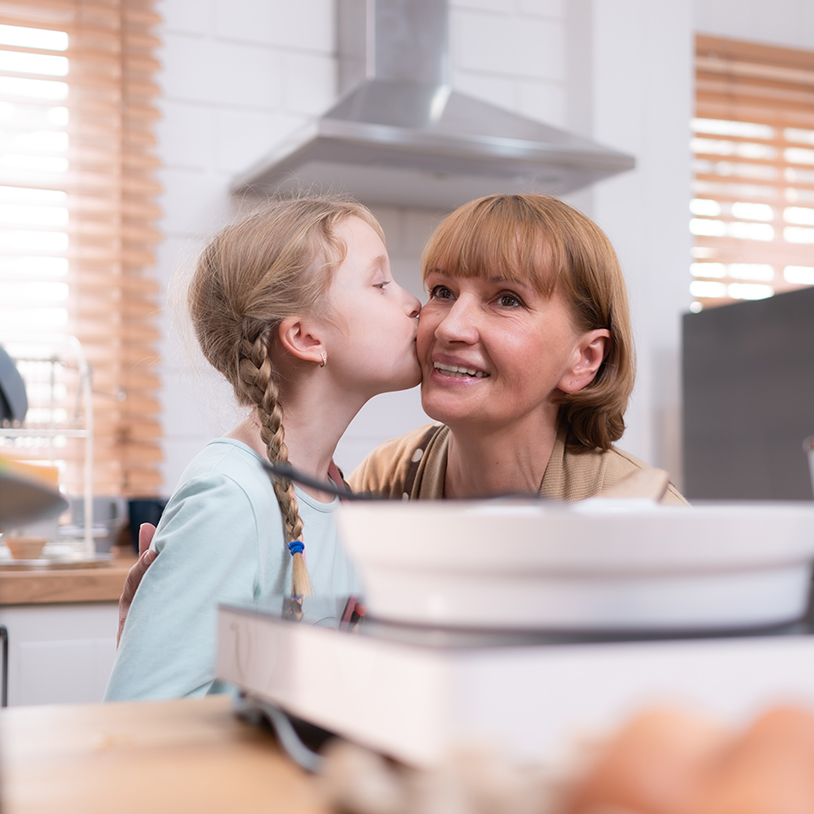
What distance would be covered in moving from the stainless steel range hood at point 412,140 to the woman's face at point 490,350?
2.20 ft

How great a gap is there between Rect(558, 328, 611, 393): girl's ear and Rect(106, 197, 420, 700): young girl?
0.24 m

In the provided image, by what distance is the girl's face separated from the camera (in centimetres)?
125

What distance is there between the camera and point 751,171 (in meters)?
3.04

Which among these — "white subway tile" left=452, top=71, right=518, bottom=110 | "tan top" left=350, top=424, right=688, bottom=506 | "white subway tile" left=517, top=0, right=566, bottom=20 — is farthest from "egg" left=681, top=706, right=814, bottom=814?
"white subway tile" left=517, top=0, right=566, bottom=20

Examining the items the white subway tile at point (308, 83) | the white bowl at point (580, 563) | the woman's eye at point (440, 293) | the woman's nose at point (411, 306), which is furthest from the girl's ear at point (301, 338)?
the white subway tile at point (308, 83)

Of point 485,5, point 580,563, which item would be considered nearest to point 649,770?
point 580,563

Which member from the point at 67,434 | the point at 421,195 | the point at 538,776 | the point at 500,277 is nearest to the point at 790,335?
the point at 421,195

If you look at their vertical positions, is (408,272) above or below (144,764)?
above

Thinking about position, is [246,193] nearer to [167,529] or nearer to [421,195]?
[421,195]

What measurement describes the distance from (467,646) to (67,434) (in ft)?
5.56

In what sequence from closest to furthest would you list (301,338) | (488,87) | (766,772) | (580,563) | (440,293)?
(766,772) < (580,563) < (301,338) < (440,293) < (488,87)

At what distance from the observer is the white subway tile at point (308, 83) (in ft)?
8.21

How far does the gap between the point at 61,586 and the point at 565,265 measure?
1.05 metres

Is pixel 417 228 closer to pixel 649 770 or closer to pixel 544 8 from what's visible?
pixel 544 8
